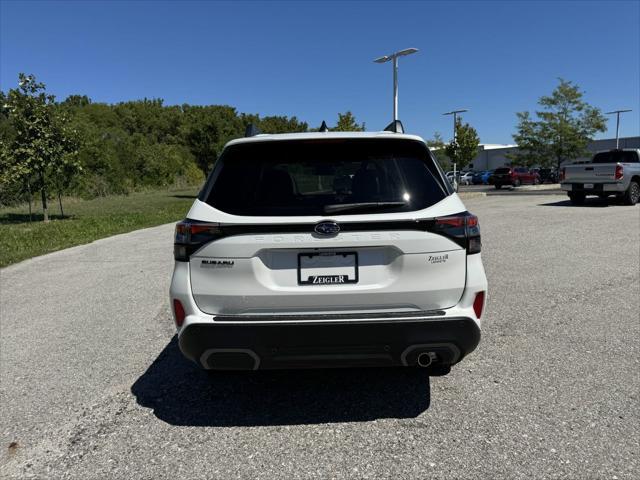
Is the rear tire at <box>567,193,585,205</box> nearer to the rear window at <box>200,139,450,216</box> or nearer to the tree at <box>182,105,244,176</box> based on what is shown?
the rear window at <box>200,139,450,216</box>

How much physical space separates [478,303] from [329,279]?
0.90 meters

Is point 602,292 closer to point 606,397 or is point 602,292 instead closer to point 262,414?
point 606,397

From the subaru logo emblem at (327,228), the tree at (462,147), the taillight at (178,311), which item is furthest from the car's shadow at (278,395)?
the tree at (462,147)

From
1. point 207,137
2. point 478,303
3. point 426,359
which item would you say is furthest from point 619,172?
point 207,137

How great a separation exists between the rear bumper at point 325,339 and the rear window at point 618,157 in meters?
18.1

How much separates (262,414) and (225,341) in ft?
2.43

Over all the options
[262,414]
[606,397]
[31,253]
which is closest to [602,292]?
[606,397]

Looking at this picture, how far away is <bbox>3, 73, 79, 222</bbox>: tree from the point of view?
49.8 ft

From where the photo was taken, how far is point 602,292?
6000 mm

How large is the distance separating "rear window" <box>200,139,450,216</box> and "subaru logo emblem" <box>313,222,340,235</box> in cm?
9

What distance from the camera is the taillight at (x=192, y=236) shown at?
2.76 meters

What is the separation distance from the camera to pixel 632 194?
16984 mm

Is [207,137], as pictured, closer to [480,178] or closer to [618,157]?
[618,157]

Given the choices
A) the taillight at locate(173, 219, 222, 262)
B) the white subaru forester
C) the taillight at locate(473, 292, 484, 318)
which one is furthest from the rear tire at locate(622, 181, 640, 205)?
the taillight at locate(173, 219, 222, 262)
